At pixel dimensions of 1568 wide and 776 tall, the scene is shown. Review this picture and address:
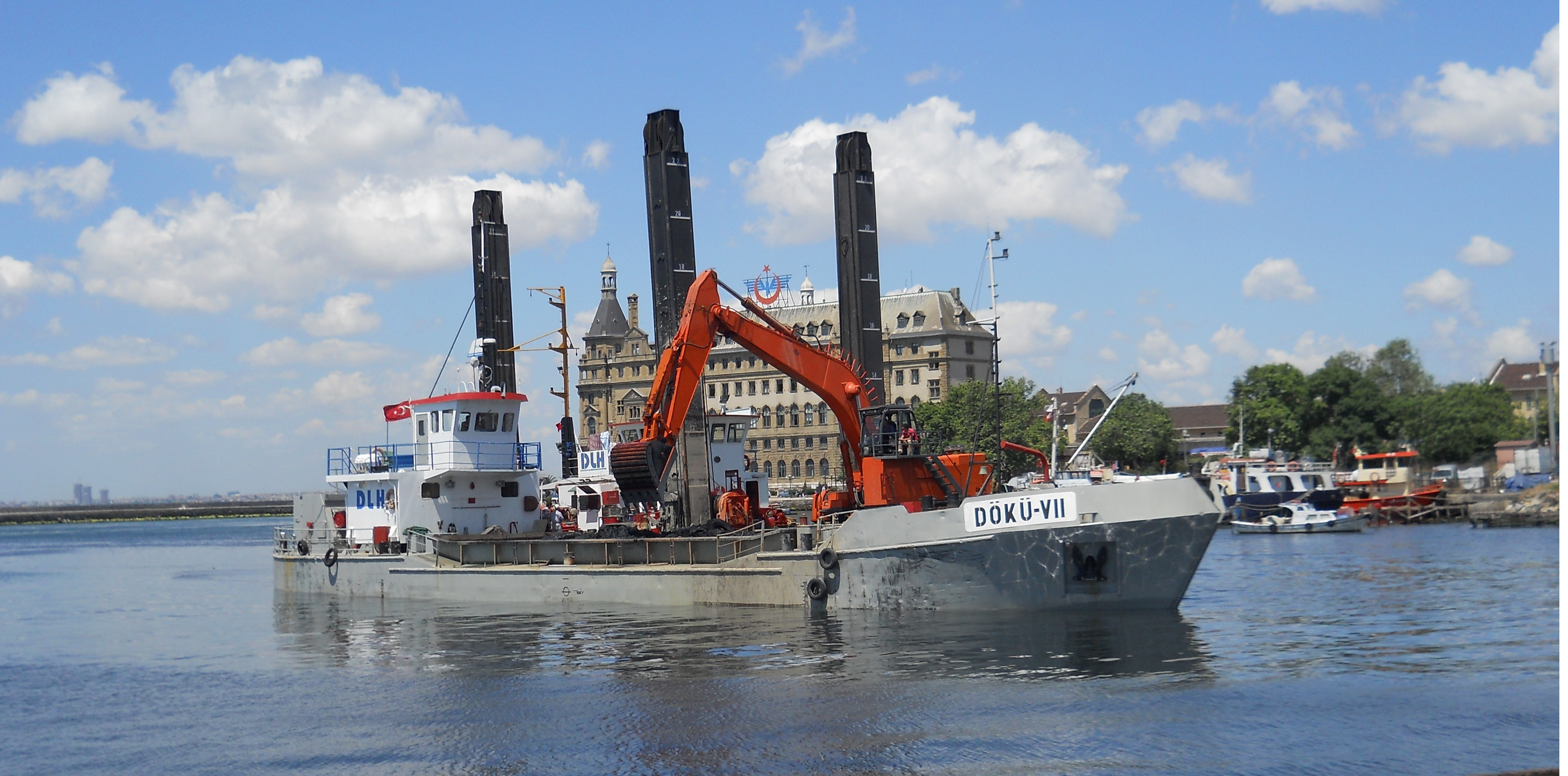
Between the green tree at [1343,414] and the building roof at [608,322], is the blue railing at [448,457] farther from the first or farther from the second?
the building roof at [608,322]

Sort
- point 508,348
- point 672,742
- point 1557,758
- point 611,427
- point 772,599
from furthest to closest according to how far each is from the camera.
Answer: point 508,348, point 611,427, point 772,599, point 672,742, point 1557,758

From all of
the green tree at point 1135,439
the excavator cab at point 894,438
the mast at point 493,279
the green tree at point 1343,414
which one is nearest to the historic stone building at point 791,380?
the green tree at point 1135,439

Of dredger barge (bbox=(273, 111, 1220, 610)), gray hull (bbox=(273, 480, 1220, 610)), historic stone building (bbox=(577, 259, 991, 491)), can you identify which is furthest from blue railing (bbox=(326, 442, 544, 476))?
historic stone building (bbox=(577, 259, 991, 491))

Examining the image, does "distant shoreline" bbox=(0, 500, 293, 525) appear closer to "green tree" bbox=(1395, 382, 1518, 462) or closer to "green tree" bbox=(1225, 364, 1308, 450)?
"green tree" bbox=(1225, 364, 1308, 450)

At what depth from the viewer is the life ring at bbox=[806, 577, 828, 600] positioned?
2664cm

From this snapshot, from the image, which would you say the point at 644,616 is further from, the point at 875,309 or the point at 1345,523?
the point at 1345,523

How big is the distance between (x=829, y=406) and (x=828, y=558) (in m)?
4.40

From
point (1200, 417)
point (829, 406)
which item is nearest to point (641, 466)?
point (829, 406)

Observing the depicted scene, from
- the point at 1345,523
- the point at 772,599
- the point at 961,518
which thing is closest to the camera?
the point at 961,518

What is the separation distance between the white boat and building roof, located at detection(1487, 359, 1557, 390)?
66.9 metres

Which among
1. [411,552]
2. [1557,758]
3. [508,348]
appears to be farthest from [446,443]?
[1557,758]

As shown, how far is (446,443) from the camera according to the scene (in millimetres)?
36188

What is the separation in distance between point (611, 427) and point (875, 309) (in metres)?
9.97

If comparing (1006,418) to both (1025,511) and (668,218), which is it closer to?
(668,218)
